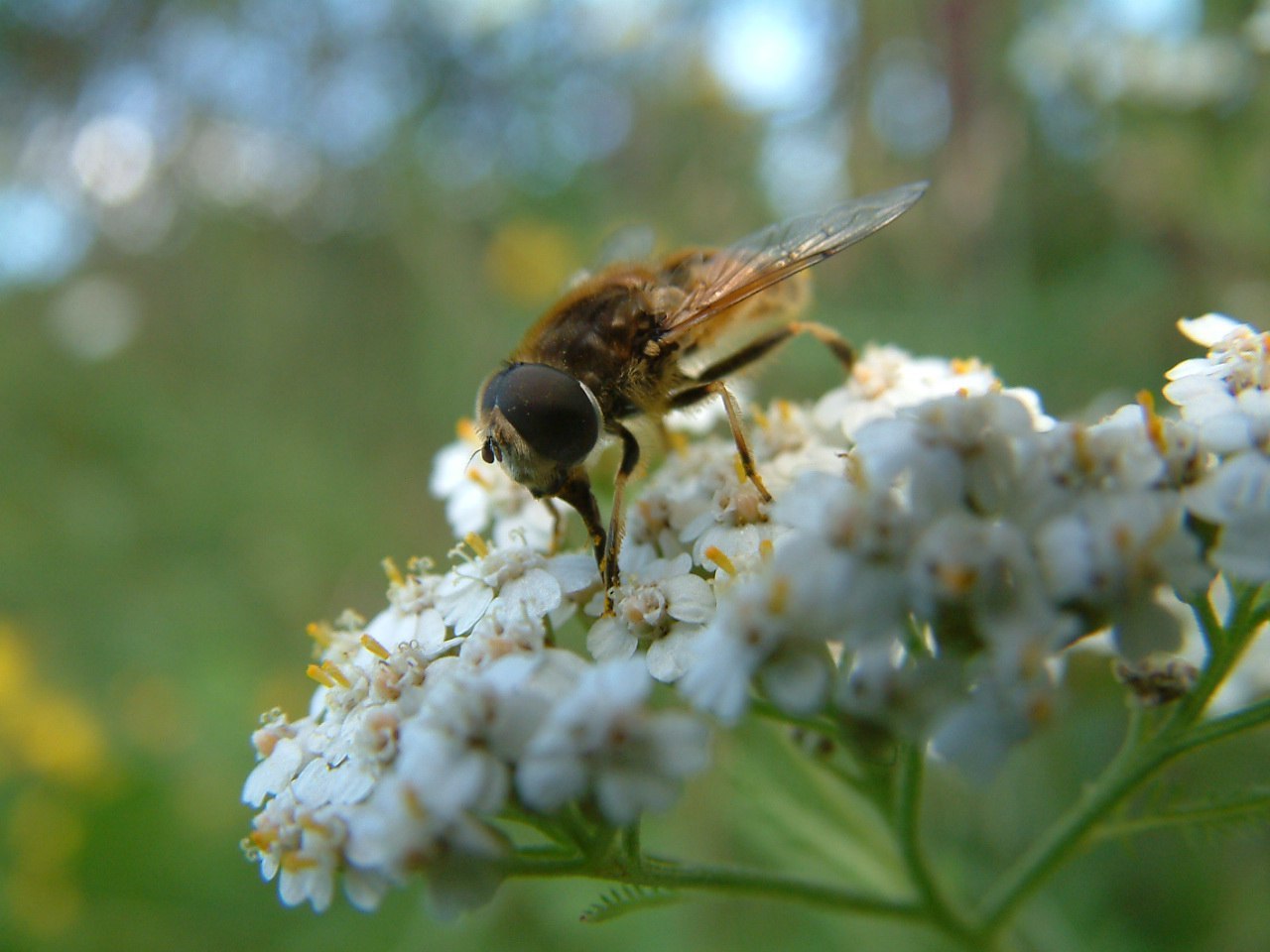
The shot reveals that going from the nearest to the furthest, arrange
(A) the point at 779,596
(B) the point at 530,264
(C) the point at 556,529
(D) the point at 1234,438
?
(A) the point at 779,596, (D) the point at 1234,438, (C) the point at 556,529, (B) the point at 530,264

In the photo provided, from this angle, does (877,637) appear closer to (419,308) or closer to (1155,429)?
(1155,429)

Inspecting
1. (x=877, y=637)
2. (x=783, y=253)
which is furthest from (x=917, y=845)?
(x=783, y=253)

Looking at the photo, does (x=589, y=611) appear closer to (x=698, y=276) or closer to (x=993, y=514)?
(x=993, y=514)

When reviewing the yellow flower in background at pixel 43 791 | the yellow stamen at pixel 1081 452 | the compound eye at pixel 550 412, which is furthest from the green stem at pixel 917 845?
the yellow flower in background at pixel 43 791

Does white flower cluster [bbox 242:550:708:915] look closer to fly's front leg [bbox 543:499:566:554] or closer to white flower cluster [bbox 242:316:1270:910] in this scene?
white flower cluster [bbox 242:316:1270:910]

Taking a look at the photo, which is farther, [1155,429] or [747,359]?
[747,359]

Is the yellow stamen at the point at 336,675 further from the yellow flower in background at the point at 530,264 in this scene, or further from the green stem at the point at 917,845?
the yellow flower in background at the point at 530,264
